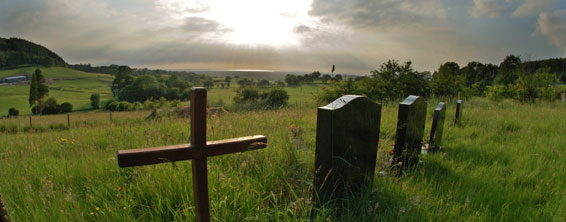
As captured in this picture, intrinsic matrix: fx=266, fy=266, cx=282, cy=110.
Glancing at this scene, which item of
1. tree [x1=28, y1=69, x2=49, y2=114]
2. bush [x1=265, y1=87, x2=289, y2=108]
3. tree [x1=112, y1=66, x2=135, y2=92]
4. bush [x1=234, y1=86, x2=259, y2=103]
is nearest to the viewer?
bush [x1=265, y1=87, x2=289, y2=108]

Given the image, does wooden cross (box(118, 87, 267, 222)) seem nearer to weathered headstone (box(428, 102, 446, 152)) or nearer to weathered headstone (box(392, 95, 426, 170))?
weathered headstone (box(392, 95, 426, 170))

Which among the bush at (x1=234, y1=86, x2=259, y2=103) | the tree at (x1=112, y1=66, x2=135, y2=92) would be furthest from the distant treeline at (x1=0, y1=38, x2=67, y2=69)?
the bush at (x1=234, y1=86, x2=259, y2=103)

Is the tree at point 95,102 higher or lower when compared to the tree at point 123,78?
lower

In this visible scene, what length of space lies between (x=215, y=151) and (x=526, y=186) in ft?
11.5

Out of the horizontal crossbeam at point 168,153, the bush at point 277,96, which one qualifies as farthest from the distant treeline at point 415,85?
the bush at point 277,96

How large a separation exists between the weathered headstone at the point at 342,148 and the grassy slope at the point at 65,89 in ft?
403

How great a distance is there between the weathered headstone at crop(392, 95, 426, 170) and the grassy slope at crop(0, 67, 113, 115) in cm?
12273

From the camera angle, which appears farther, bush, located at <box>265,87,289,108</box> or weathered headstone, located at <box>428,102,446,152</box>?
bush, located at <box>265,87,289,108</box>

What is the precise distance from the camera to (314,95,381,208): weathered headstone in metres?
2.39

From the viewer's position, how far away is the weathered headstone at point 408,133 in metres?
3.36

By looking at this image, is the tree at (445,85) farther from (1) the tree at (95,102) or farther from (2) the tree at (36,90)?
(2) the tree at (36,90)

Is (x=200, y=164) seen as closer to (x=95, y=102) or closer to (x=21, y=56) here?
(x=95, y=102)

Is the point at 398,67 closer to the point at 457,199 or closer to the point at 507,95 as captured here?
the point at 507,95

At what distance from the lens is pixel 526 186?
304 centimetres
